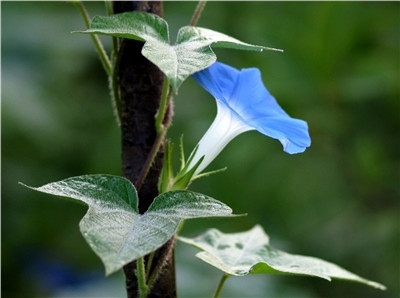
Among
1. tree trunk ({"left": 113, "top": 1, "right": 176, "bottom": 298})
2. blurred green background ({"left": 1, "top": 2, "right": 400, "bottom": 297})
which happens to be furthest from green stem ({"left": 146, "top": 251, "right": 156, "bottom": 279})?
blurred green background ({"left": 1, "top": 2, "right": 400, "bottom": 297})

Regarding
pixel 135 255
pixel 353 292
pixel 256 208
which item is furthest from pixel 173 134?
pixel 135 255

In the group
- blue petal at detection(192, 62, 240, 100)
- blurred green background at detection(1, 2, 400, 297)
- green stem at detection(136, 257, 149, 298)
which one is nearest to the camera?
green stem at detection(136, 257, 149, 298)

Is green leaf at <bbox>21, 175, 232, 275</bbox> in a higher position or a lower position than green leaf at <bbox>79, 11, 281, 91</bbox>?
lower

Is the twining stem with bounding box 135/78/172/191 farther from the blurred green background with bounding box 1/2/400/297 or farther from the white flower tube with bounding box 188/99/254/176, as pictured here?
the blurred green background with bounding box 1/2/400/297

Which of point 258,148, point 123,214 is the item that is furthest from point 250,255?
point 258,148

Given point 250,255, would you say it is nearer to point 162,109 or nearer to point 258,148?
point 162,109

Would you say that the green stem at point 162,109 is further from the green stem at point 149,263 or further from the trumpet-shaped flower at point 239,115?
the green stem at point 149,263
